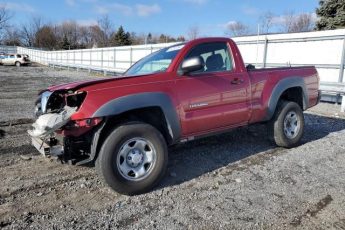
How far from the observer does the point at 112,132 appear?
13.1ft

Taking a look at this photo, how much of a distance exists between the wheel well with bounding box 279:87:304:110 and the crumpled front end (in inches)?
154

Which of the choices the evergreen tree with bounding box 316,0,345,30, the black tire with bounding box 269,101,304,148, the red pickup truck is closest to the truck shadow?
the black tire with bounding box 269,101,304,148

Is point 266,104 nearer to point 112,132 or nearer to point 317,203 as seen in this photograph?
point 317,203

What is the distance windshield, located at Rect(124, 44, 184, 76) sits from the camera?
15.6 feet

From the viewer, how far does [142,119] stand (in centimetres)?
447

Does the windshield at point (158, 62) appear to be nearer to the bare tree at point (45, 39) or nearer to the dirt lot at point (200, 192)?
the dirt lot at point (200, 192)

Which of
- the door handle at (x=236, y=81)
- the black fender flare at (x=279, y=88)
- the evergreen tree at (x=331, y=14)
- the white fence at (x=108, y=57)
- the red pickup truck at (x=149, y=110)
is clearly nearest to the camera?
the red pickup truck at (x=149, y=110)

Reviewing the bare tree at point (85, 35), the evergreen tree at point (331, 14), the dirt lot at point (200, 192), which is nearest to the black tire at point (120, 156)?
the dirt lot at point (200, 192)

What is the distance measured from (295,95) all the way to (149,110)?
11.2ft

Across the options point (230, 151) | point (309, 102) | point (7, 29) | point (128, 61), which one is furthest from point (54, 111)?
point (7, 29)

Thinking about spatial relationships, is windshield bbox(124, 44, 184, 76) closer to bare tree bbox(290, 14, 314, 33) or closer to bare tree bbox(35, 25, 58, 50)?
bare tree bbox(290, 14, 314, 33)

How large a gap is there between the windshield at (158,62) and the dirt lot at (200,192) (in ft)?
4.90

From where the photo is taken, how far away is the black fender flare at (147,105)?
3908mm

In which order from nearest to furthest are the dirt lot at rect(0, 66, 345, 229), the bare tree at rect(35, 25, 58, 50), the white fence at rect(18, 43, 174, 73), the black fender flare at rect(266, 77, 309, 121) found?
the dirt lot at rect(0, 66, 345, 229)
the black fender flare at rect(266, 77, 309, 121)
the white fence at rect(18, 43, 174, 73)
the bare tree at rect(35, 25, 58, 50)
